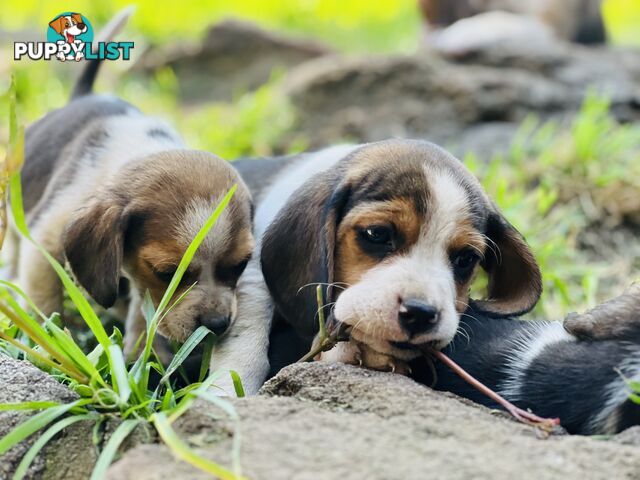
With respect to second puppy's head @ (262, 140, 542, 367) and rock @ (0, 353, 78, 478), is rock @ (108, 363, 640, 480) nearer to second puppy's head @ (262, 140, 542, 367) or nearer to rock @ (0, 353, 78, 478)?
second puppy's head @ (262, 140, 542, 367)

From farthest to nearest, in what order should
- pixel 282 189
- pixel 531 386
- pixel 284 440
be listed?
pixel 282 189 → pixel 531 386 → pixel 284 440

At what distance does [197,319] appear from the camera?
4.38 metres

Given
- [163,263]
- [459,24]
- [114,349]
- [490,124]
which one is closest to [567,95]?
[490,124]

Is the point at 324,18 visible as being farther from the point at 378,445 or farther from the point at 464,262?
the point at 378,445

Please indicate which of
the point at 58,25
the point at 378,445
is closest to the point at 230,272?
the point at 378,445

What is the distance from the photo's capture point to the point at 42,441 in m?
3.04

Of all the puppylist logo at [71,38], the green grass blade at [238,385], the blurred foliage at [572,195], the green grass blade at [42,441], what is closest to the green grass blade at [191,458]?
the green grass blade at [42,441]

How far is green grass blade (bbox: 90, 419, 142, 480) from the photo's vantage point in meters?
2.81

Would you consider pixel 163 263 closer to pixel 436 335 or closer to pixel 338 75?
pixel 436 335

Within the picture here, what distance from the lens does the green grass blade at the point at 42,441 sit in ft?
9.64

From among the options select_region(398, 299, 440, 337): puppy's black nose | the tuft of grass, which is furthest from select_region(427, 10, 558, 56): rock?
the tuft of grass

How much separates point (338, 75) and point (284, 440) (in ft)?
28.0

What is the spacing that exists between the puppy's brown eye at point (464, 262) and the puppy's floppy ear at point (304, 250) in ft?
1.88

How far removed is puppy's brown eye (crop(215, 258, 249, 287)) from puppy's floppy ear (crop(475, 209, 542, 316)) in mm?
1227
